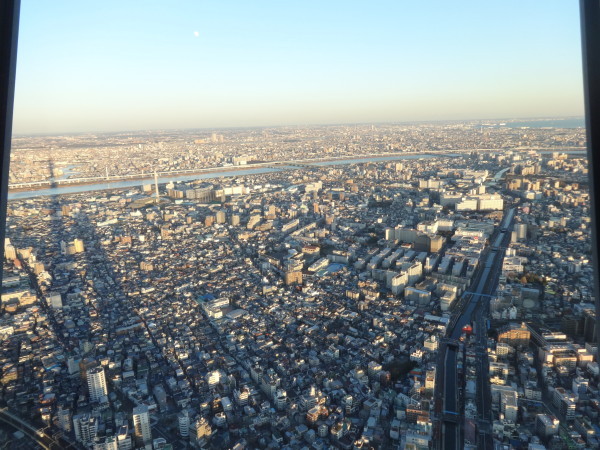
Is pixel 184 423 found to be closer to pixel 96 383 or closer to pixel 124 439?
pixel 124 439

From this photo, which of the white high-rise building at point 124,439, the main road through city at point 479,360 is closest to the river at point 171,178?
the white high-rise building at point 124,439

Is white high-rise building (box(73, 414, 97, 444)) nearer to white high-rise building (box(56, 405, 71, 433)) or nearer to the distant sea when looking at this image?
white high-rise building (box(56, 405, 71, 433))

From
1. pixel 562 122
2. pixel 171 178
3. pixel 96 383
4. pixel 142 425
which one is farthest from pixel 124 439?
pixel 171 178

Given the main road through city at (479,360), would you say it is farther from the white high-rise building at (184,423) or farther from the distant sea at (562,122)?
the distant sea at (562,122)

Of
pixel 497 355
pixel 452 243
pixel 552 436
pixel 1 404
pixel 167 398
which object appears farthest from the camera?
pixel 452 243

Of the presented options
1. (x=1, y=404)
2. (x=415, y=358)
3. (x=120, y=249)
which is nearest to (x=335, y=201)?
(x=120, y=249)

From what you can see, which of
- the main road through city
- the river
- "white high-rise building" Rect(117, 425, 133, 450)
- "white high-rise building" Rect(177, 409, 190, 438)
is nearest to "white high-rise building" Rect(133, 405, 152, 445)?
"white high-rise building" Rect(117, 425, 133, 450)

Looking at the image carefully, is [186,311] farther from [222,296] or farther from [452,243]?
[452,243]
